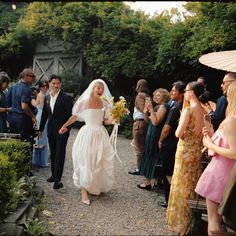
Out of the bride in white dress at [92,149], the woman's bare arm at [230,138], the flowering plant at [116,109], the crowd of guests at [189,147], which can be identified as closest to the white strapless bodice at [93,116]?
the bride in white dress at [92,149]

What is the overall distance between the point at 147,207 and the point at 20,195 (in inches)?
81.0

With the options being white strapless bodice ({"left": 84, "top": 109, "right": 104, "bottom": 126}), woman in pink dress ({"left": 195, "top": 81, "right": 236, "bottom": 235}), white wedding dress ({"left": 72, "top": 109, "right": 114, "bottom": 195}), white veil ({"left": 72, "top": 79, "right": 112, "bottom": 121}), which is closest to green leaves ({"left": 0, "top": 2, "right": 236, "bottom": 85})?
white veil ({"left": 72, "top": 79, "right": 112, "bottom": 121})

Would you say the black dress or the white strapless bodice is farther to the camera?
the black dress

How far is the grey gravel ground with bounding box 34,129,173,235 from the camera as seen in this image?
4.33m

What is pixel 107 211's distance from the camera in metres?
4.95

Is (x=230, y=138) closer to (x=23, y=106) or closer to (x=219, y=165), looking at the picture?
(x=219, y=165)

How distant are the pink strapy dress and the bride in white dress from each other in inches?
90.7

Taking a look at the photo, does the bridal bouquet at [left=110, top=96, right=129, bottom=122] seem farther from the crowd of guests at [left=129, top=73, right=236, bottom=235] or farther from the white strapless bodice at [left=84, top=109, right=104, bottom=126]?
the crowd of guests at [left=129, top=73, right=236, bottom=235]

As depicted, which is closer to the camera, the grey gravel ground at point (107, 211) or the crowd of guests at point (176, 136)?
the crowd of guests at point (176, 136)

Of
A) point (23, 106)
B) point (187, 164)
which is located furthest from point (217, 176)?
point (23, 106)

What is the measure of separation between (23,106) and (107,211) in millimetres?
2583

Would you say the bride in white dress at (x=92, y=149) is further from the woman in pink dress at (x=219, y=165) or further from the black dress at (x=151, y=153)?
the woman in pink dress at (x=219, y=165)

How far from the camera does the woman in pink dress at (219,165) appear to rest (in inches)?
125

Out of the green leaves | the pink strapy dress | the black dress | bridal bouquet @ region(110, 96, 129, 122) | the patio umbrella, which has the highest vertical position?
the green leaves
